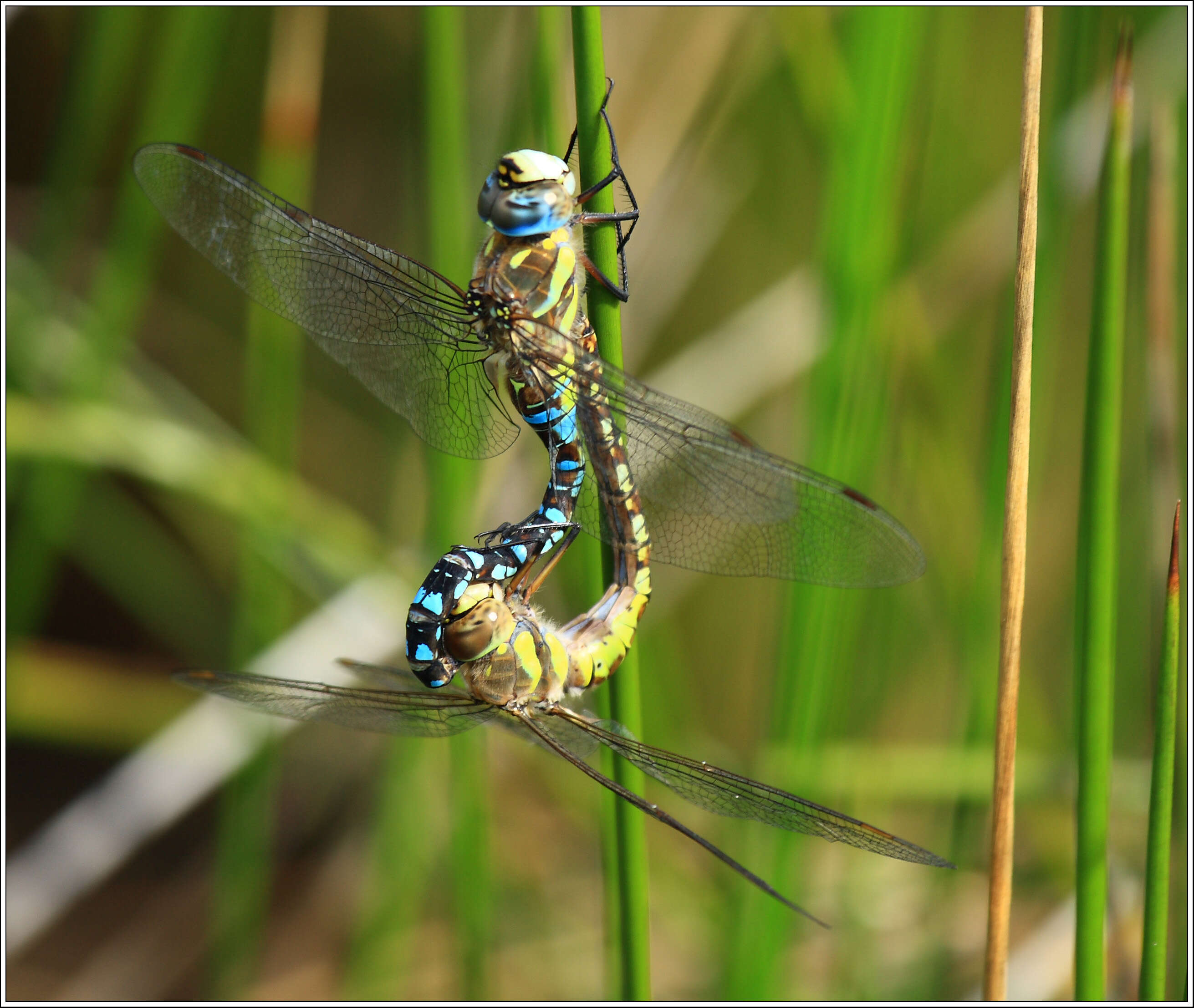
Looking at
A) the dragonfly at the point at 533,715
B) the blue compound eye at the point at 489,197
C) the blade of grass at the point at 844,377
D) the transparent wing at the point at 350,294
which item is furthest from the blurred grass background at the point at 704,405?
the transparent wing at the point at 350,294

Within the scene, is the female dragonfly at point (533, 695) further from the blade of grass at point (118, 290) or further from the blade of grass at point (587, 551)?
→ the blade of grass at point (118, 290)

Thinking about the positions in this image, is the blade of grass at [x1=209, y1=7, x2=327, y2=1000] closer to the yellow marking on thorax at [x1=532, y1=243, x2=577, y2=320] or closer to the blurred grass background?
the blurred grass background

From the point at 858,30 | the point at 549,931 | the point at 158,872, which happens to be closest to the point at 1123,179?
the point at 858,30

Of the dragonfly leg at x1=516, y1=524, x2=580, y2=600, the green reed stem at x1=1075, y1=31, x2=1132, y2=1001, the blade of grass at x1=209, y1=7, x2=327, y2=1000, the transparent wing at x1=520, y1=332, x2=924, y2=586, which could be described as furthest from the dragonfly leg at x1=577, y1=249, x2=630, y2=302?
the blade of grass at x1=209, y1=7, x2=327, y2=1000

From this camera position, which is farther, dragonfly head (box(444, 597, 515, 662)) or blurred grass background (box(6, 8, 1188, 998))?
blurred grass background (box(6, 8, 1188, 998))

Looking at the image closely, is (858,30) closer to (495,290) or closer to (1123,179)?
(1123,179)
